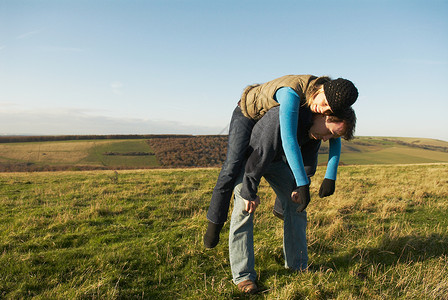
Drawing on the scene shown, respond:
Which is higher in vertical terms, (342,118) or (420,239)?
(342,118)

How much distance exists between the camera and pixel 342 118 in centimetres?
238

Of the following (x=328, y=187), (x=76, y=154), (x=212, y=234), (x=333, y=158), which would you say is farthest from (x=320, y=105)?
(x=76, y=154)

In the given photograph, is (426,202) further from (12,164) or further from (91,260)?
(12,164)

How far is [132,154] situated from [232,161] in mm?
52465

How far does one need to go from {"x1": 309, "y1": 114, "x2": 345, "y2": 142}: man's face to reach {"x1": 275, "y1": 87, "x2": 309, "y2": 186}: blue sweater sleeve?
32cm

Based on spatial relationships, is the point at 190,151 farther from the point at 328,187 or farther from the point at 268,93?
the point at 268,93

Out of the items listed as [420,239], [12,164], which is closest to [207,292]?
[420,239]

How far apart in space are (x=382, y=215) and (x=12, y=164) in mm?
58050

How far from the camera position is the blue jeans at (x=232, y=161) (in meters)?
2.66

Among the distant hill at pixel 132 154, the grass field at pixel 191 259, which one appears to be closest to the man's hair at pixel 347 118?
the grass field at pixel 191 259

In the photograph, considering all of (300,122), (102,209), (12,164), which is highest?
(300,122)

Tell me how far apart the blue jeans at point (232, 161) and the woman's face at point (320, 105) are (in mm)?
613

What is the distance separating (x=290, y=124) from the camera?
91.4 inches

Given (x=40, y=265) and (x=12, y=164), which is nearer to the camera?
(x=40, y=265)
